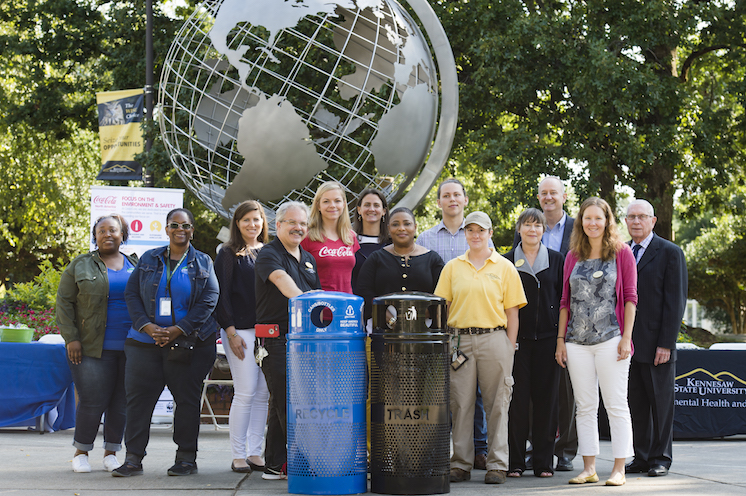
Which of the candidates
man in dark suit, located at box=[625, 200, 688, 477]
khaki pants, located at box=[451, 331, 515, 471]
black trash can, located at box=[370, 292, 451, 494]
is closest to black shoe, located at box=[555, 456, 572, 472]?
man in dark suit, located at box=[625, 200, 688, 477]

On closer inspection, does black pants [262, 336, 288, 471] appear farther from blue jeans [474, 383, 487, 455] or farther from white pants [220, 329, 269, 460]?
blue jeans [474, 383, 487, 455]

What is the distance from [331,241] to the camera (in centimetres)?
572

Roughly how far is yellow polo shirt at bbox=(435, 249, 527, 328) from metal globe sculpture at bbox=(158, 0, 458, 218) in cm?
256

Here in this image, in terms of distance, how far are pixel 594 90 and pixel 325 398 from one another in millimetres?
8929

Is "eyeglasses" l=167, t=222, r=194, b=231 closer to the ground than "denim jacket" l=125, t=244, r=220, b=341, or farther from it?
farther from it

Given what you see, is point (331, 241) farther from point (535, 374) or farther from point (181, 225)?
point (535, 374)

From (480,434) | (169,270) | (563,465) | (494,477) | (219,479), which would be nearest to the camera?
(494,477)

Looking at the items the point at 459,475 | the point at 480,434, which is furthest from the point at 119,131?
the point at 459,475

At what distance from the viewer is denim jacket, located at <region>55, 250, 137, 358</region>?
18.6 ft

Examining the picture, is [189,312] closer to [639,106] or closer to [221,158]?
[221,158]

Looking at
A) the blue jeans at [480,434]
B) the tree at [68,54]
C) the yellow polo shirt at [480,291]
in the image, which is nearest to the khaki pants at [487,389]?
the yellow polo shirt at [480,291]

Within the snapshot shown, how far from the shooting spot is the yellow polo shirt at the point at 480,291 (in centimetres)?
521

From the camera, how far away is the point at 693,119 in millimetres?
13859

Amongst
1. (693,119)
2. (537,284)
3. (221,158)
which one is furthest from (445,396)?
(693,119)
